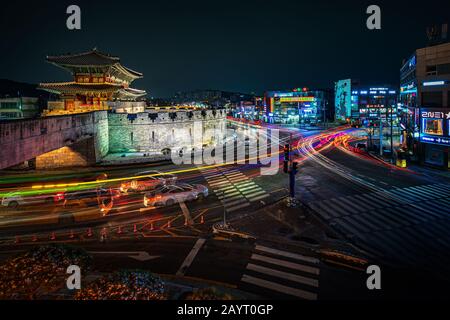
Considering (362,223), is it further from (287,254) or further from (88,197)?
(88,197)

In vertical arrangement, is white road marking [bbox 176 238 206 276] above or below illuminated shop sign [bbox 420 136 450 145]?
below

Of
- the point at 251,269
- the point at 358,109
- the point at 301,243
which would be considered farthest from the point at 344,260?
the point at 358,109

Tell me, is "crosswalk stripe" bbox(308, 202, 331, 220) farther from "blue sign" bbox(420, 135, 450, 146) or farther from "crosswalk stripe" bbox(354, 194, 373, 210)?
"blue sign" bbox(420, 135, 450, 146)

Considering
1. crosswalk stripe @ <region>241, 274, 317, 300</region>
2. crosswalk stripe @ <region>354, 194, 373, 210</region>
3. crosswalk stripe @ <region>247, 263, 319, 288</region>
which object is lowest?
crosswalk stripe @ <region>241, 274, 317, 300</region>

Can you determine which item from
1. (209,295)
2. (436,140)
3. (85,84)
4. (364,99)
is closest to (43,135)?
(209,295)

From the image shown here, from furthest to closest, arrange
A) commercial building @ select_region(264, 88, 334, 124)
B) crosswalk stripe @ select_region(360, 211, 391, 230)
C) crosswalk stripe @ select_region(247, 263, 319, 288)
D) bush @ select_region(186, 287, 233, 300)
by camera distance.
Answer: commercial building @ select_region(264, 88, 334, 124), crosswalk stripe @ select_region(360, 211, 391, 230), crosswalk stripe @ select_region(247, 263, 319, 288), bush @ select_region(186, 287, 233, 300)

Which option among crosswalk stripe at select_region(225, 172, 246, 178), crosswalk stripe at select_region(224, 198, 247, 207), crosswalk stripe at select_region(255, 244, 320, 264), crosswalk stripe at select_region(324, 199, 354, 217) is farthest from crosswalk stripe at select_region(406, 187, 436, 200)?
crosswalk stripe at select_region(225, 172, 246, 178)
